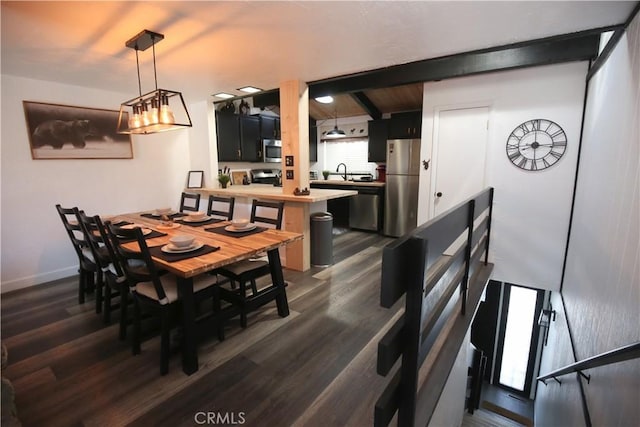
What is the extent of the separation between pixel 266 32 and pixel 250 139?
130 inches

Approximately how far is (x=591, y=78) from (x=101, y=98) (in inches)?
203

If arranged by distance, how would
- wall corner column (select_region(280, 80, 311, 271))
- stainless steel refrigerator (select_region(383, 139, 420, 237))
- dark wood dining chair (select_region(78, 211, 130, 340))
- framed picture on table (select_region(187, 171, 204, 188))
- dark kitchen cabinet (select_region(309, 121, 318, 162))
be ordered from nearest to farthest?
dark wood dining chair (select_region(78, 211, 130, 340)) < wall corner column (select_region(280, 80, 311, 271)) < framed picture on table (select_region(187, 171, 204, 188)) < stainless steel refrigerator (select_region(383, 139, 420, 237)) < dark kitchen cabinet (select_region(309, 121, 318, 162))

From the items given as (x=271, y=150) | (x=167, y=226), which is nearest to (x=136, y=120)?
(x=167, y=226)

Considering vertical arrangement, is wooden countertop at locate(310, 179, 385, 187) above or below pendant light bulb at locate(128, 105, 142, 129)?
below

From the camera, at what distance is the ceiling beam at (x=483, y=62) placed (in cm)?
246

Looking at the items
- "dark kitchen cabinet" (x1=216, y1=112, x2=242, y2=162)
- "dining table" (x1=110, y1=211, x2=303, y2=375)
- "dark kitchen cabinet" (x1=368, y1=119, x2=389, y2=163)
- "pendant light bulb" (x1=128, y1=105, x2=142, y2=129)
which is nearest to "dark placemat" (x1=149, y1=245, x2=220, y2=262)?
"dining table" (x1=110, y1=211, x2=303, y2=375)

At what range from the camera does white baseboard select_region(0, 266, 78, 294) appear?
10.3 feet

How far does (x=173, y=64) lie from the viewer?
280 cm

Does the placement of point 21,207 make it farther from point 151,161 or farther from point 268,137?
point 268,137

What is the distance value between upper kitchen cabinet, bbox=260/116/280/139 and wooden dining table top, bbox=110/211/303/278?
3.06 m

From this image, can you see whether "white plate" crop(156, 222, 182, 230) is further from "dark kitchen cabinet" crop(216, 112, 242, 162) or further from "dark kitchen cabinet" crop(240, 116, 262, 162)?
"dark kitchen cabinet" crop(240, 116, 262, 162)

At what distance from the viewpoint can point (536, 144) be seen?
2.88 m

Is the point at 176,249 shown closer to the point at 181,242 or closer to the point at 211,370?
the point at 181,242

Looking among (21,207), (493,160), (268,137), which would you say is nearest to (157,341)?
(21,207)
